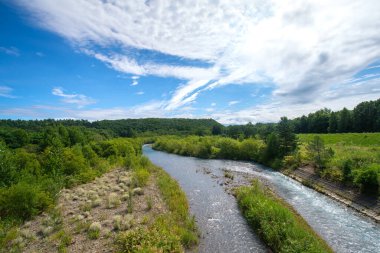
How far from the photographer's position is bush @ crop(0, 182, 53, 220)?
801 inches

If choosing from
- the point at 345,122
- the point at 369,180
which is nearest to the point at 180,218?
the point at 369,180

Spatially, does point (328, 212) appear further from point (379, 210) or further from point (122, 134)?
point (122, 134)

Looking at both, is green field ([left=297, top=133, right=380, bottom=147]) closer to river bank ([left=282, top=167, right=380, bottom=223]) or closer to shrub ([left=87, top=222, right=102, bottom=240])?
river bank ([left=282, top=167, right=380, bottom=223])

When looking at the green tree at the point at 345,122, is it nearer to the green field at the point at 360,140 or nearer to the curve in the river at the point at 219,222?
the green field at the point at 360,140

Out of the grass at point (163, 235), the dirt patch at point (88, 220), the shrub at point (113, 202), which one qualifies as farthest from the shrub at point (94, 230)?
the shrub at point (113, 202)

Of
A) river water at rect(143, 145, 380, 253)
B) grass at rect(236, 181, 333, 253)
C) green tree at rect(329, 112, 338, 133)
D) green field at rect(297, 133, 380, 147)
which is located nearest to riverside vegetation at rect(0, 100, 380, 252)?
grass at rect(236, 181, 333, 253)

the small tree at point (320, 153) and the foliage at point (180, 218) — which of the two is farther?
the small tree at point (320, 153)

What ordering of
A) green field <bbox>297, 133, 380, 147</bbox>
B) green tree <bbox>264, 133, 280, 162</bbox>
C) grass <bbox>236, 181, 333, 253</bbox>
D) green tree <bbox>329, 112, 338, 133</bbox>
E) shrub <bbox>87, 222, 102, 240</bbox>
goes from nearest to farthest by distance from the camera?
grass <bbox>236, 181, 333, 253</bbox> → shrub <bbox>87, 222, 102, 240</bbox> → green field <bbox>297, 133, 380, 147</bbox> → green tree <bbox>264, 133, 280, 162</bbox> → green tree <bbox>329, 112, 338, 133</bbox>

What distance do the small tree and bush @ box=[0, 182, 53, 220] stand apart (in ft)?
122

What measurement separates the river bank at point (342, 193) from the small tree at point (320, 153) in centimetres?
175

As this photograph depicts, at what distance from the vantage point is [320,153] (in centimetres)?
3856

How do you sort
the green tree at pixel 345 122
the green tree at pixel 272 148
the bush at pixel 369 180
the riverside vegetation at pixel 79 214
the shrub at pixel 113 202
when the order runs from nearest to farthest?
the riverside vegetation at pixel 79 214, the shrub at pixel 113 202, the bush at pixel 369 180, the green tree at pixel 272 148, the green tree at pixel 345 122

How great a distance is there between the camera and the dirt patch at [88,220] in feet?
53.2

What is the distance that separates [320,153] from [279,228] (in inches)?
1004
